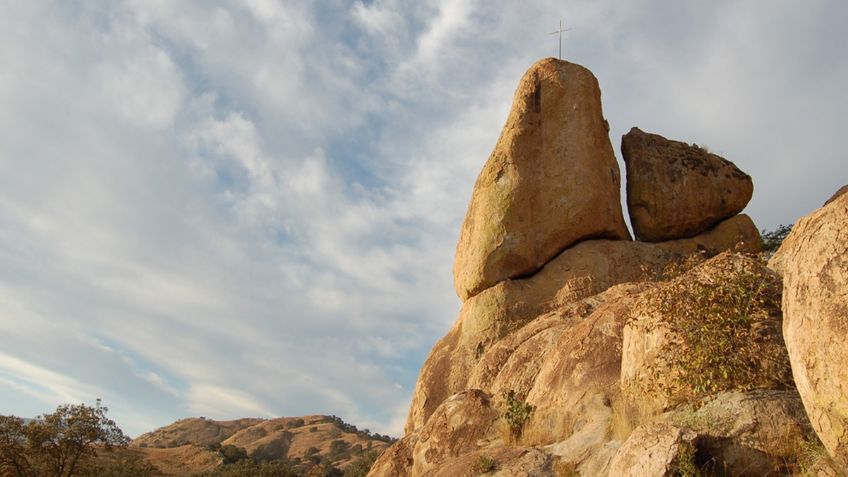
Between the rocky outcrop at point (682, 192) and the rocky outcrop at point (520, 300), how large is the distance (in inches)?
46.4

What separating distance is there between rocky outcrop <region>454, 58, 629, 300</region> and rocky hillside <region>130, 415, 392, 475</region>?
101 ft

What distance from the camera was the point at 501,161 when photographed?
23.5 m

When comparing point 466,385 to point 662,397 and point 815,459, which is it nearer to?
point 662,397

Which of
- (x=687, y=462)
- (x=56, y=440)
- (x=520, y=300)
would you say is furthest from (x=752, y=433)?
(x=56, y=440)

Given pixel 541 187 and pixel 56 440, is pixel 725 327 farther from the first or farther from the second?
pixel 56 440

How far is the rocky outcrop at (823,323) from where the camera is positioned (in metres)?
6.98

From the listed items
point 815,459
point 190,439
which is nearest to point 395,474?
point 815,459

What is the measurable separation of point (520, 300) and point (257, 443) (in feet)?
157

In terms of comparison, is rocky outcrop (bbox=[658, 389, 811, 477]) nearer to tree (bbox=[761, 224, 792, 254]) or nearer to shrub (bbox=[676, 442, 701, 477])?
shrub (bbox=[676, 442, 701, 477])

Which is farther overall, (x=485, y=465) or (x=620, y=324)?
(x=620, y=324)

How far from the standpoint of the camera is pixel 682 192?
23.7 meters

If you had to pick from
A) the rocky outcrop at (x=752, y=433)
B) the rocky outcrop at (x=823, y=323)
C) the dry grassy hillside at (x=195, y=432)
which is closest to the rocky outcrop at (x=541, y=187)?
the rocky outcrop at (x=752, y=433)

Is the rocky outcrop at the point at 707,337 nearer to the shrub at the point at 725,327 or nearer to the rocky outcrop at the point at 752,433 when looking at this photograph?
the shrub at the point at 725,327

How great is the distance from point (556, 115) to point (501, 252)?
18.3ft
